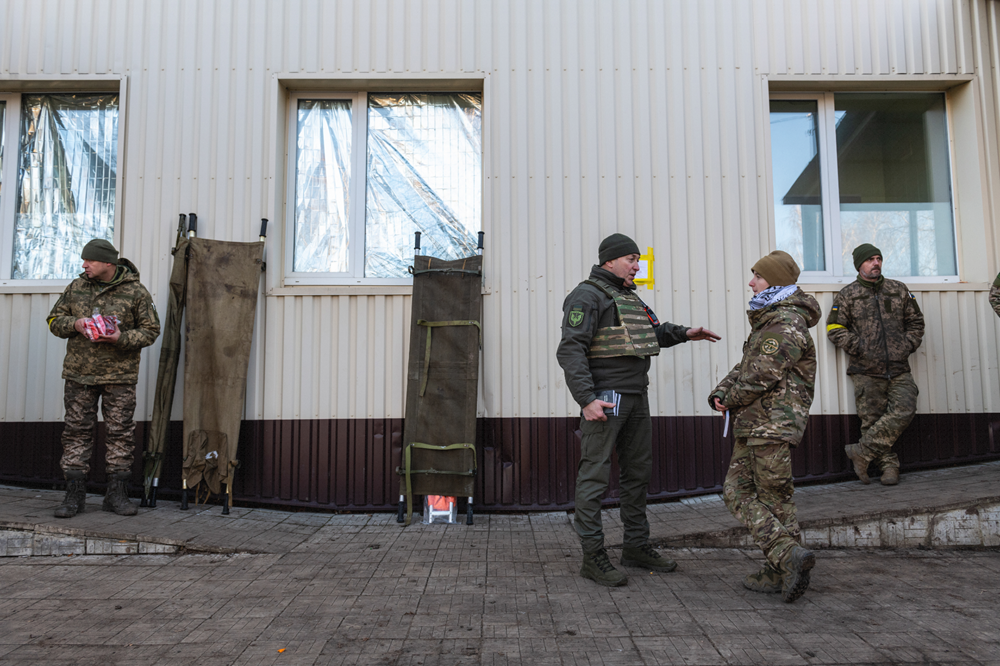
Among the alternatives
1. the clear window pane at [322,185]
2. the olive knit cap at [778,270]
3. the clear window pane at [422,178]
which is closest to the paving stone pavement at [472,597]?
the olive knit cap at [778,270]

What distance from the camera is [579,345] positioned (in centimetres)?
375

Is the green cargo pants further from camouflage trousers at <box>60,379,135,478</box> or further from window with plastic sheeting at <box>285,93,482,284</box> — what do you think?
camouflage trousers at <box>60,379,135,478</box>

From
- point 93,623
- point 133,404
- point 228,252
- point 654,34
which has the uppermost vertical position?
point 654,34

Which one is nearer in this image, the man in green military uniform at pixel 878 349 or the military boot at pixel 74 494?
the military boot at pixel 74 494

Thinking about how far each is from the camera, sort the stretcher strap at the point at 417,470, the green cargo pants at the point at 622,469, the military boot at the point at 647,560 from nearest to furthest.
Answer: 1. the green cargo pants at the point at 622,469
2. the military boot at the point at 647,560
3. the stretcher strap at the point at 417,470

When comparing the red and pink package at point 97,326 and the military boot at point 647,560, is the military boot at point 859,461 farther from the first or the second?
the red and pink package at point 97,326

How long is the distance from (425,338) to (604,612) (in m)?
2.74

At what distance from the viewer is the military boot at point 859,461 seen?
5.30 metres

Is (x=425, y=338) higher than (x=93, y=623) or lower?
higher

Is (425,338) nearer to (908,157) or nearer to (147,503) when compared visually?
(147,503)

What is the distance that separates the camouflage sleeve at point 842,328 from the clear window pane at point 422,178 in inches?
126

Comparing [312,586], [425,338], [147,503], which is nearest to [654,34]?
[425,338]

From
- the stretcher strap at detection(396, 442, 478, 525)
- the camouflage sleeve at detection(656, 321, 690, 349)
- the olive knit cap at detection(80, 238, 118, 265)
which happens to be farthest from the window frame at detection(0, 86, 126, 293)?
the camouflage sleeve at detection(656, 321, 690, 349)

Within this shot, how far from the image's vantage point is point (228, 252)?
18.1ft
